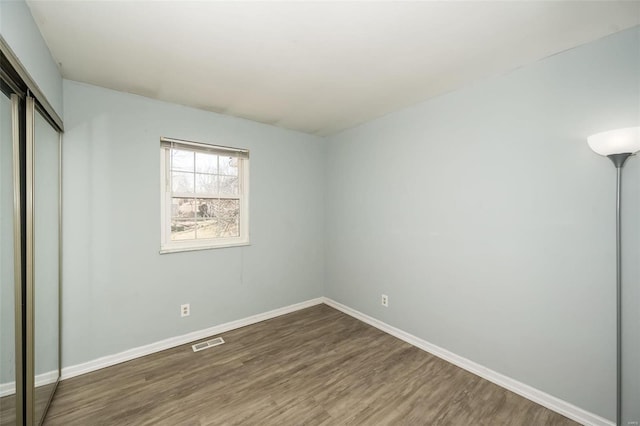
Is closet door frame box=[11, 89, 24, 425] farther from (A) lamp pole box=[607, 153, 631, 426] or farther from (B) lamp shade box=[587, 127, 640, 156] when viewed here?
(A) lamp pole box=[607, 153, 631, 426]

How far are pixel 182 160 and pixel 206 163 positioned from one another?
247 mm

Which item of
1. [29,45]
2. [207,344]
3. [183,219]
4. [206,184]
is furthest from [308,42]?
[207,344]

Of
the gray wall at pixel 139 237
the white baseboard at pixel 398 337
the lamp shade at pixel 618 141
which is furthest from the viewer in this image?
the gray wall at pixel 139 237

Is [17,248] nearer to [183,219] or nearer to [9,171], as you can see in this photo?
[9,171]

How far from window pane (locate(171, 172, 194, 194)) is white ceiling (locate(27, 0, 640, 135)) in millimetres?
763

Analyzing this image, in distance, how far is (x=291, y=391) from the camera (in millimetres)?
2115

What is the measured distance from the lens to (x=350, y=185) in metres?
3.61

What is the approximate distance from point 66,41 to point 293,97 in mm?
1647

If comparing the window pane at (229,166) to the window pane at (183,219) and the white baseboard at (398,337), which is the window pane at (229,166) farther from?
the white baseboard at (398,337)

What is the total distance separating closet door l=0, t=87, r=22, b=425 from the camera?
4.31 ft

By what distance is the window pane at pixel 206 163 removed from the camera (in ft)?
9.87

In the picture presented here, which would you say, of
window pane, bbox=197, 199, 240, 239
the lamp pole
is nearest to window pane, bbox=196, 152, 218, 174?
window pane, bbox=197, 199, 240, 239

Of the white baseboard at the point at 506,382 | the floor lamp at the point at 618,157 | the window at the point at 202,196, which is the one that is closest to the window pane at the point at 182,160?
the window at the point at 202,196

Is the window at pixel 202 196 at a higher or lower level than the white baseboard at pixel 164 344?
higher
